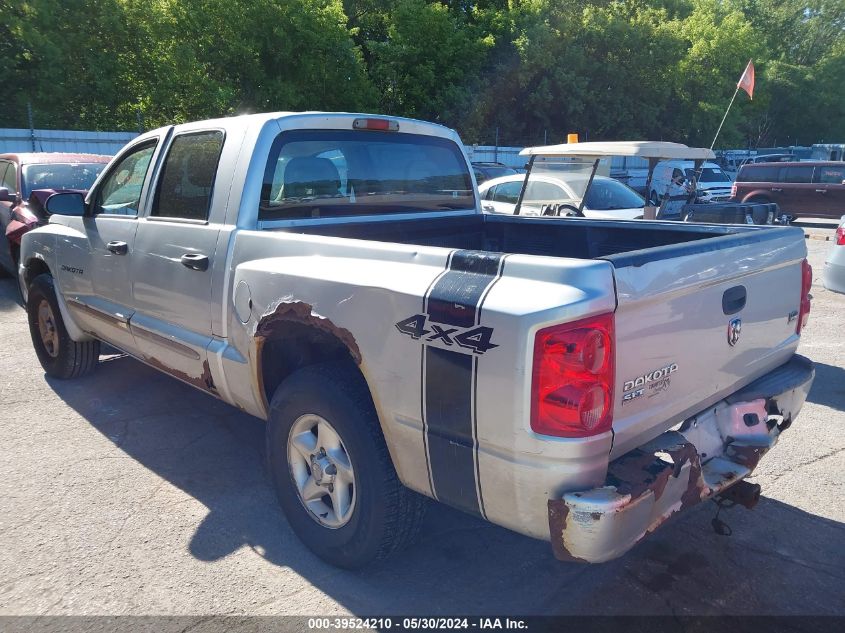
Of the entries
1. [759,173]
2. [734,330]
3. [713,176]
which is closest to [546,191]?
[734,330]

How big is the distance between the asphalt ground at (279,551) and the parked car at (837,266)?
2.85m

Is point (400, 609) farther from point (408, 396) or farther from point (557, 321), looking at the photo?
point (557, 321)

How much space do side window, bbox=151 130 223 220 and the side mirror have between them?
866 mm

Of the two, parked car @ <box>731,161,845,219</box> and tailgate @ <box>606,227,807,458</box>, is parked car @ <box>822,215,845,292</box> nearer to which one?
tailgate @ <box>606,227,807,458</box>

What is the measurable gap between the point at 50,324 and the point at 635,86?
31322 millimetres

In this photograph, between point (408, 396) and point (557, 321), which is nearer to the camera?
point (557, 321)

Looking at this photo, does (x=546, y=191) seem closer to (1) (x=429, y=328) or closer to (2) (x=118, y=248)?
(2) (x=118, y=248)

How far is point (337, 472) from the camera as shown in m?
2.95

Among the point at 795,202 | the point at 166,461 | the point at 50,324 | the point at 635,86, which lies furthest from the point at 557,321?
the point at 635,86

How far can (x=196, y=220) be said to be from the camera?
146 inches

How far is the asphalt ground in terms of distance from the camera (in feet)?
9.41

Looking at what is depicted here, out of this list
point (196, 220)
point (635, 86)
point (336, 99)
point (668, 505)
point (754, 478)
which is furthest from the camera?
point (635, 86)

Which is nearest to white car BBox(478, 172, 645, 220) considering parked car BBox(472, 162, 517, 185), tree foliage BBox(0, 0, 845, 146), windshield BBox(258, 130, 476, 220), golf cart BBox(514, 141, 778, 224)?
golf cart BBox(514, 141, 778, 224)

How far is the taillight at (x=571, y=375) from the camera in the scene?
7.04ft
